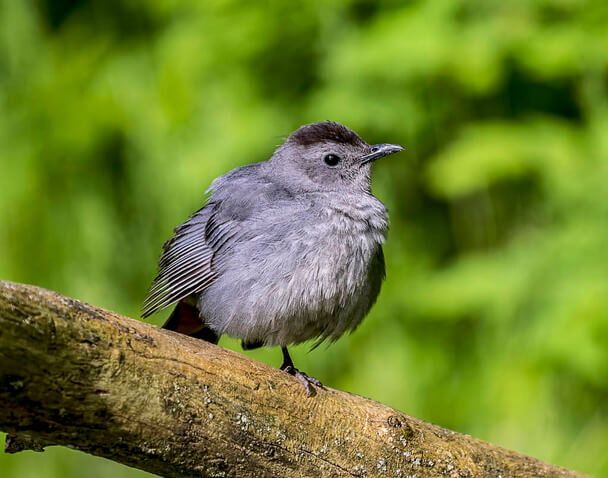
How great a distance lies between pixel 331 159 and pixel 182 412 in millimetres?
1927

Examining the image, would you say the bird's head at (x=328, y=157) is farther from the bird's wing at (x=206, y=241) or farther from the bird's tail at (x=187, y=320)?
the bird's tail at (x=187, y=320)

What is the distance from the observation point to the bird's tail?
13.2ft

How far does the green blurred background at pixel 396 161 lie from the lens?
15.8ft

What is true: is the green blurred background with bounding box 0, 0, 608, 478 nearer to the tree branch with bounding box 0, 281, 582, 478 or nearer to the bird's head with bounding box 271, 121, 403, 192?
the bird's head with bounding box 271, 121, 403, 192

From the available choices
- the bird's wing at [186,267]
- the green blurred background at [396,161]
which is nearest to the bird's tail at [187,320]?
the bird's wing at [186,267]

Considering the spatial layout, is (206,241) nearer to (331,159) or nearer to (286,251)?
(286,251)

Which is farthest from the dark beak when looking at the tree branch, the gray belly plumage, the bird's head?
the tree branch

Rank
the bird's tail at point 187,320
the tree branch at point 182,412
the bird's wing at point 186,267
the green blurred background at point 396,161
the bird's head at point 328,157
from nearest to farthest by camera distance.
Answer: the tree branch at point 182,412 < the bird's wing at point 186,267 < the bird's tail at point 187,320 < the bird's head at point 328,157 < the green blurred background at point 396,161

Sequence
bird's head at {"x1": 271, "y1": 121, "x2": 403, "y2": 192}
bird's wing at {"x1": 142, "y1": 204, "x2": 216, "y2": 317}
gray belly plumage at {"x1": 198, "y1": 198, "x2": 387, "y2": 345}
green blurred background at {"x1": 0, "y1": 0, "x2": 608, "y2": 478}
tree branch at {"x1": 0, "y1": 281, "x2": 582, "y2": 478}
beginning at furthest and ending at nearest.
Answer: green blurred background at {"x1": 0, "y1": 0, "x2": 608, "y2": 478}, bird's head at {"x1": 271, "y1": 121, "x2": 403, "y2": 192}, bird's wing at {"x1": 142, "y1": 204, "x2": 216, "y2": 317}, gray belly plumage at {"x1": 198, "y1": 198, "x2": 387, "y2": 345}, tree branch at {"x1": 0, "y1": 281, "x2": 582, "y2": 478}

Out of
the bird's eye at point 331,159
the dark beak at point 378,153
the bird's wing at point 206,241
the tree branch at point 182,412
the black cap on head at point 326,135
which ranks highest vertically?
the black cap on head at point 326,135

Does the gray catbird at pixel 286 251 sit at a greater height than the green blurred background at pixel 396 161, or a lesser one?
lesser

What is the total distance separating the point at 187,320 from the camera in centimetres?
407

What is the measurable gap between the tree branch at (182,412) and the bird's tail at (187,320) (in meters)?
1.03

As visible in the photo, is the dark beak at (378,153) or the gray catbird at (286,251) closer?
the gray catbird at (286,251)
